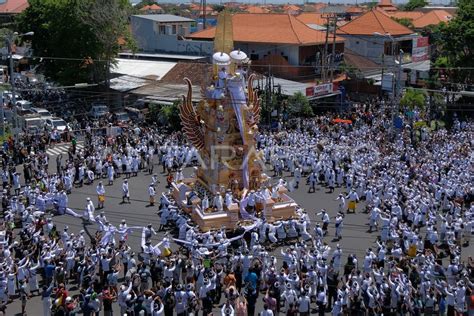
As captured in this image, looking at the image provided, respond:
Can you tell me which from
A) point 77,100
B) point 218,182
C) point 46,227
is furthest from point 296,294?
point 77,100

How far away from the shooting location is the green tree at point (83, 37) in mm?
38719

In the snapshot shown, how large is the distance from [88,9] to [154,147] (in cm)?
1455

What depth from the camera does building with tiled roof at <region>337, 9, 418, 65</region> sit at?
1975 inches

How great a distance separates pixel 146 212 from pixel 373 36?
1335 inches

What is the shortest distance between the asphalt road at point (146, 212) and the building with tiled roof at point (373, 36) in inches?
1117

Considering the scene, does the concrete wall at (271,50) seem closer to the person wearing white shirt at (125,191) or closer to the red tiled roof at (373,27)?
the red tiled roof at (373,27)

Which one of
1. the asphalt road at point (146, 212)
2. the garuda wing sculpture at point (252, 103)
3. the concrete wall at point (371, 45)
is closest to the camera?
the asphalt road at point (146, 212)

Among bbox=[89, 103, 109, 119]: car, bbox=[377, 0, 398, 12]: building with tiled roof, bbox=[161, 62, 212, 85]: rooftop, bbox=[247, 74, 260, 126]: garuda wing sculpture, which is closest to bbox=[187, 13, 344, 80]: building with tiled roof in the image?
bbox=[161, 62, 212, 85]: rooftop

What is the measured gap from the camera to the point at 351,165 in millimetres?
24547

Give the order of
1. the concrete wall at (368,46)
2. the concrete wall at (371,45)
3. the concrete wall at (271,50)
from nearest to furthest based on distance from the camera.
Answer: the concrete wall at (271,50) < the concrete wall at (371,45) < the concrete wall at (368,46)

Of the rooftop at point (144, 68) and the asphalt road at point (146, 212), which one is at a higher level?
the rooftop at point (144, 68)

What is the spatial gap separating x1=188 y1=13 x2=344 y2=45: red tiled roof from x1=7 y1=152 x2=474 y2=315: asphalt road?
21.4 meters

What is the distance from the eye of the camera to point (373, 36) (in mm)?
50031

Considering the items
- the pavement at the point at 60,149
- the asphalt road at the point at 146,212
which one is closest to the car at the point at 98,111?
the pavement at the point at 60,149
